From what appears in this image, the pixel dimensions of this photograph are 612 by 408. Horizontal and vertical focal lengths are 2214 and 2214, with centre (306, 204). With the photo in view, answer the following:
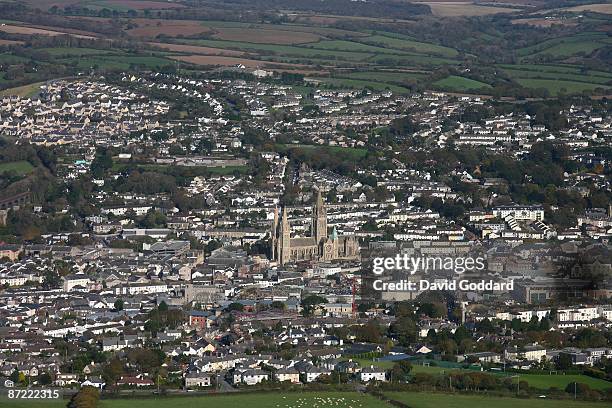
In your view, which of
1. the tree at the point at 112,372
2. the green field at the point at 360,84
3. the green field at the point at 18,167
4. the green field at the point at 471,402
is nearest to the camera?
the green field at the point at 471,402

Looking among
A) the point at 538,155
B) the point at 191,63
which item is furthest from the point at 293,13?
the point at 538,155

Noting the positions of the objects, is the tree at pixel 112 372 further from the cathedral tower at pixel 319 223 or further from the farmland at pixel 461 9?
the farmland at pixel 461 9

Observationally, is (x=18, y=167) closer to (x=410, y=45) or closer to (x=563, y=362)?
(x=563, y=362)

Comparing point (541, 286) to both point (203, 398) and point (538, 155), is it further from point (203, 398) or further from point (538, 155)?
point (538, 155)

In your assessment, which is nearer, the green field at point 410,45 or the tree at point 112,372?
the tree at point 112,372

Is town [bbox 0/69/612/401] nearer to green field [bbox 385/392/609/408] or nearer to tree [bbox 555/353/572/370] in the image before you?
tree [bbox 555/353/572/370]

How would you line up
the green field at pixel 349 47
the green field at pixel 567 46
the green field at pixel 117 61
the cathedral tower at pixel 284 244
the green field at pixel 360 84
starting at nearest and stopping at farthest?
the cathedral tower at pixel 284 244 → the green field at pixel 360 84 → the green field at pixel 117 61 → the green field at pixel 349 47 → the green field at pixel 567 46

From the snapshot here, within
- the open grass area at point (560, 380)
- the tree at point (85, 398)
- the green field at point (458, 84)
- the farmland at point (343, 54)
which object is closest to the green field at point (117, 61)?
the farmland at point (343, 54)
